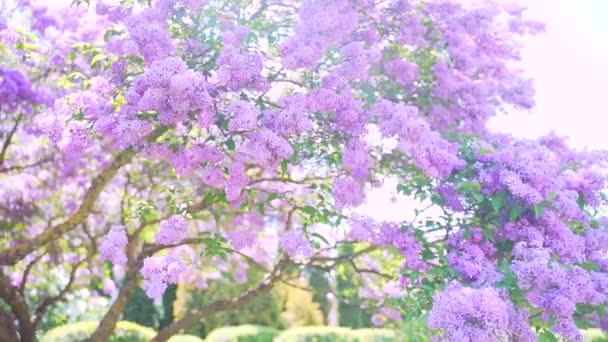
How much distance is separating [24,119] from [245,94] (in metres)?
4.01

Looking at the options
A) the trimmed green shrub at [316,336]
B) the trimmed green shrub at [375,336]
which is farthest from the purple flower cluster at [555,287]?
the trimmed green shrub at [316,336]

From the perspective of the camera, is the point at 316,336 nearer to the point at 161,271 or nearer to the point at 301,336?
the point at 301,336

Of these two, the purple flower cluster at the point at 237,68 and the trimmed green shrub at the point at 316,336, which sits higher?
the purple flower cluster at the point at 237,68

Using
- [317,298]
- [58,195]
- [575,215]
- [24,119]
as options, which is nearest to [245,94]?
[575,215]

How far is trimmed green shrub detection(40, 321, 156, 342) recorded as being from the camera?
10.2 meters

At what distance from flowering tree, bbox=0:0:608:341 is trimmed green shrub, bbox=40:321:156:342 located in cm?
226

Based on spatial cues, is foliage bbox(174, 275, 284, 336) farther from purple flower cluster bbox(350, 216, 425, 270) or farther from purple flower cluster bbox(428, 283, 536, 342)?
purple flower cluster bbox(428, 283, 536, 342)

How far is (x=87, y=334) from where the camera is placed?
1036cm

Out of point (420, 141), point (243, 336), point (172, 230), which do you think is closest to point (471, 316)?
point (420, 141)

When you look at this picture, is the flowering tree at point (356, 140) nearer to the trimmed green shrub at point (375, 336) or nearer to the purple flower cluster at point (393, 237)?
the purple flower cluster at point (393, 237)

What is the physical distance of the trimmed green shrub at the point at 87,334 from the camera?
10.2 metres

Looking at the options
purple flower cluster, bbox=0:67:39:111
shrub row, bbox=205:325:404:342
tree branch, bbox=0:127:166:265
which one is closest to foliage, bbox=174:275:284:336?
shrub row, bbox=205:325:404:342

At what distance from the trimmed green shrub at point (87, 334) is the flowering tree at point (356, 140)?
7.43 feet

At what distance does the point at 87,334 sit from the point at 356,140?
6267 mm
